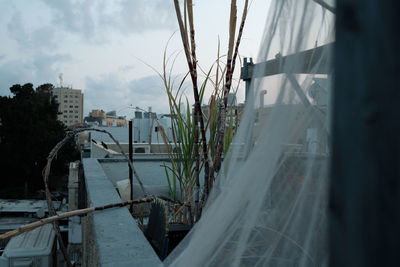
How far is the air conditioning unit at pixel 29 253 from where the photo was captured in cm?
418

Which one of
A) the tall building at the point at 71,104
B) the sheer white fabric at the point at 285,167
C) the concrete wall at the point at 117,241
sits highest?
the tall building at the point at 71,104

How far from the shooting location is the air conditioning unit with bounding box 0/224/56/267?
4180 mm

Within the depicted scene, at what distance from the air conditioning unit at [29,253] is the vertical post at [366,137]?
4.66m

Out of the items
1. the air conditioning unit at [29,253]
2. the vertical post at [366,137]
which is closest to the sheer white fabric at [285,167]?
the vertical post at [366,137]

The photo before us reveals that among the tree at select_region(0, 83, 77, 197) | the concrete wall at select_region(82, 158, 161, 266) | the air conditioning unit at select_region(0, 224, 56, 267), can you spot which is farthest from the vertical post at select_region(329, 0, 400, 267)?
the tree at select_region(0, 83, 77, 197)

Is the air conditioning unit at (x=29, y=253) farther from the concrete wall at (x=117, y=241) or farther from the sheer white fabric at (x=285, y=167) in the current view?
the sheer white fabric at (x=285, y=167)

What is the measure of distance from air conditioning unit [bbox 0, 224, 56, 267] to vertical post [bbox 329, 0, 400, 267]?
4.66 meters

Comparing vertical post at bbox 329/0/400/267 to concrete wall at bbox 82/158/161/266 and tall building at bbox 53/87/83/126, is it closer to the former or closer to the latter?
concrete wall at bbox 82/158/161/266

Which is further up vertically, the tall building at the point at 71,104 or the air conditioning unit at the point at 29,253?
the tall building at the point at 71,104

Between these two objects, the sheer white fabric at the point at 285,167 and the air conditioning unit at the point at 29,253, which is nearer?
the sheer white fabric at the point at 285,167

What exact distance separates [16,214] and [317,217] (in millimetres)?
22757

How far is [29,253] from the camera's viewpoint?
A: 14.1 feet

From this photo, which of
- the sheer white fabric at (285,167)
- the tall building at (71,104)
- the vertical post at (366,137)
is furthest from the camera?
the tall building at (71,104)

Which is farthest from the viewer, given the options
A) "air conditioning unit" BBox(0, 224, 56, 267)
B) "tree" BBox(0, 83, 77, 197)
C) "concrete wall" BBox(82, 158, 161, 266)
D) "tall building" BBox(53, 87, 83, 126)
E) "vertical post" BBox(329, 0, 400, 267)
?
"tall building" BBox(53, 87, 83, 126)
